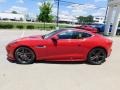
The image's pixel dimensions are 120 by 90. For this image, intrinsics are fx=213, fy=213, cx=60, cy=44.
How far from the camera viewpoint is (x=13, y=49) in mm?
7574

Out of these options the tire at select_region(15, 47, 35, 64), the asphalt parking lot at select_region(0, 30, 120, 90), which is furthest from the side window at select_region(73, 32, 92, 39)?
the tire at select_region(15, 47, 35, 64)

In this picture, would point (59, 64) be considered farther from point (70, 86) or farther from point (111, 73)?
point (70, 86)

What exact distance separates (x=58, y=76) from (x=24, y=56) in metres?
1.89

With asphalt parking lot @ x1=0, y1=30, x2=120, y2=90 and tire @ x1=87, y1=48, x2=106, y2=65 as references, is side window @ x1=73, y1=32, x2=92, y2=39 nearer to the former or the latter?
tire @ x1=87, y1=48, x2=106, y2=65

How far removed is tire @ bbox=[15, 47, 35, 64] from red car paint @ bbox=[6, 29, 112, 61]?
0.45 ft

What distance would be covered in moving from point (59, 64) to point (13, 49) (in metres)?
1.74

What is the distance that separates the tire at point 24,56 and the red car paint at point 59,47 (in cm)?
14

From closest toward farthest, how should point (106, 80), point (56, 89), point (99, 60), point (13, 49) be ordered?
point (56, 89) → point (106, 80) → point (13, 49) → point (99, 60)

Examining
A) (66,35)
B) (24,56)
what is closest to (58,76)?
(24,56)

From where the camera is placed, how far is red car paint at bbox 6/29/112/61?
7.58 m

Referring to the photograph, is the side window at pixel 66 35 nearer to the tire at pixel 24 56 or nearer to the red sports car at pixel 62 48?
the red sports car at pixel 62 48

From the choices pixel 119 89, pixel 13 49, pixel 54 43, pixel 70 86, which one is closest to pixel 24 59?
pixel 13 49

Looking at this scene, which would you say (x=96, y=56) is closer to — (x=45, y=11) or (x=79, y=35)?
(x=79, y=35)

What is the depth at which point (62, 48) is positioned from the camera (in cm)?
770
